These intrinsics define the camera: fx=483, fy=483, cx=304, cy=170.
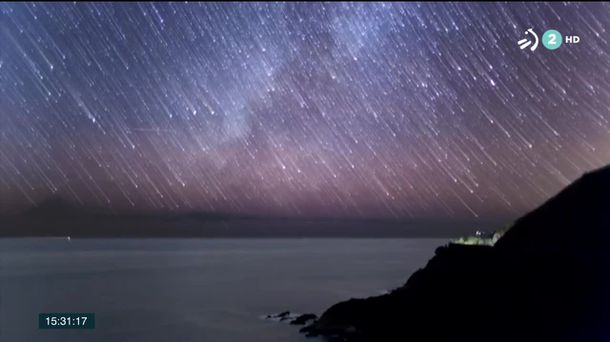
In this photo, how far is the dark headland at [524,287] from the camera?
46.6 feet

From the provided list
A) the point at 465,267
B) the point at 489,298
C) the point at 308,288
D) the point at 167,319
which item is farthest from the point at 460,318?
the point at 308,288

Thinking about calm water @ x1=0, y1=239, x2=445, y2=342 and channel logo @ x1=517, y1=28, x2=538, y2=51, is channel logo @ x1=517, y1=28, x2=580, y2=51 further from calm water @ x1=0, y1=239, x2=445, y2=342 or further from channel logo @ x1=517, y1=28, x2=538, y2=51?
calm water @ x1=0, y1=239, x2=445, y2=342

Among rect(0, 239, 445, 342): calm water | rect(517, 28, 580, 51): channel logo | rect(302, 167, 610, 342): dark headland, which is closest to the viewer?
rect(517, 28, 580, 51): channel logo

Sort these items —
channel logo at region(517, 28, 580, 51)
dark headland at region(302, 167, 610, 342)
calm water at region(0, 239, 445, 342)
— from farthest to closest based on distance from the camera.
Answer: calm water at region(0, 239, 445, 342) < dark headland at region(302, 167, 610, 342) < channel logo at region(517, 28, 580, 51)

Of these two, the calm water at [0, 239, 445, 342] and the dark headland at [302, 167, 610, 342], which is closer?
the dark headland at [302, 167, 610, 342]

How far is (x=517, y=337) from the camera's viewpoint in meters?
14.8
